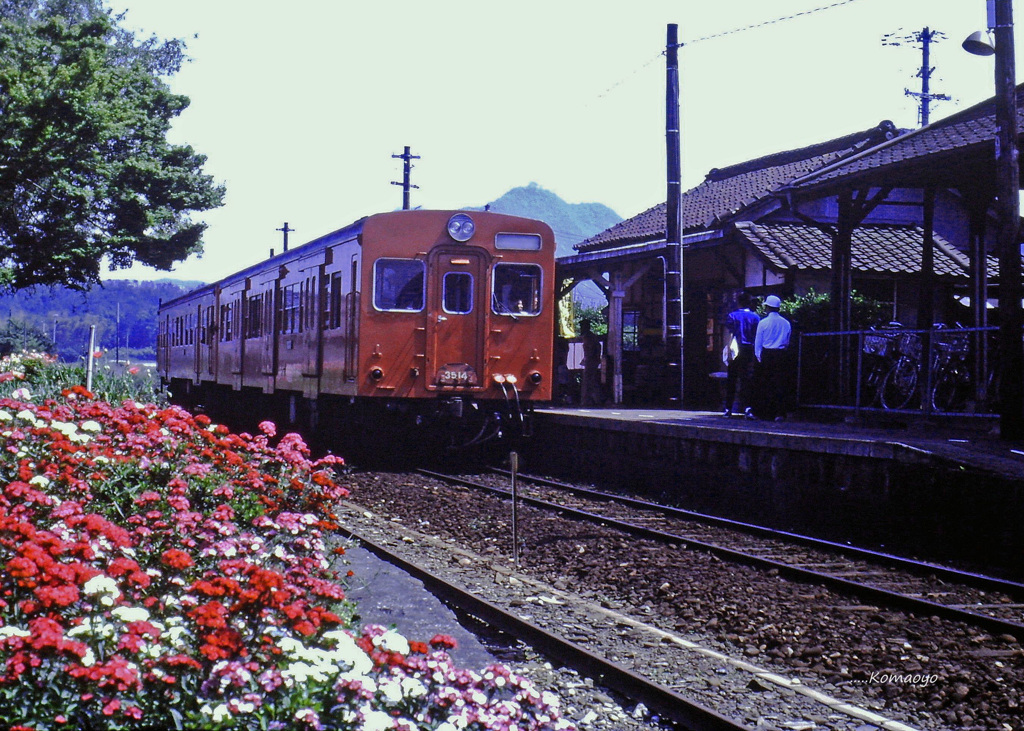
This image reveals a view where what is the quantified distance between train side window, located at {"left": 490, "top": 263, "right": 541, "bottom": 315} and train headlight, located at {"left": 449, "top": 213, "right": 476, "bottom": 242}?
558 millimetres

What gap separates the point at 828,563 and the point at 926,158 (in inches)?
223

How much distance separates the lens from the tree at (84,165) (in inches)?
809

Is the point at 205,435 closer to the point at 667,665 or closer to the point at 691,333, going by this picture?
the point at 667,665

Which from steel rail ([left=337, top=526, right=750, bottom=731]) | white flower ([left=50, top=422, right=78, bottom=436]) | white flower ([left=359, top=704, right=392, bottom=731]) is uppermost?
white flower ([left=50, top=422, right=78, bottom=436])

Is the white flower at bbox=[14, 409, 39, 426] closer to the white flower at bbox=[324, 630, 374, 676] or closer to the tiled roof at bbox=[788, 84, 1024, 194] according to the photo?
the white flower at bbox=[324, 630, 374, 676]

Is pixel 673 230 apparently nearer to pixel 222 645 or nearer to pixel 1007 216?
pixel 1007 216

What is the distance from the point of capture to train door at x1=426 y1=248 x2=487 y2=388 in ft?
46.2

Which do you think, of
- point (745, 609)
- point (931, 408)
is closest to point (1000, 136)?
point (931, 408)

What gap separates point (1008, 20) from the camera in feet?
35.1

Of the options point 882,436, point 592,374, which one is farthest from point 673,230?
point 882,436

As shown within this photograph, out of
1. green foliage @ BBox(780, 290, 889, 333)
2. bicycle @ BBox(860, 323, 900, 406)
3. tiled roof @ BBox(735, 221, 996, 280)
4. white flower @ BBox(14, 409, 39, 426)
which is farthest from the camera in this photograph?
tiled roof @ BBox(735, 221, 996, 280)

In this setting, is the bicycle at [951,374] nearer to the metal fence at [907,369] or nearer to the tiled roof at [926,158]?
the metal fence at [907,369]

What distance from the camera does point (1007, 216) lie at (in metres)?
10.5

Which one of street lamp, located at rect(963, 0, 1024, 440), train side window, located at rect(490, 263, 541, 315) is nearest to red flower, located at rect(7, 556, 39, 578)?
street lamp, located at rect(963, 0, 1024, 440)
